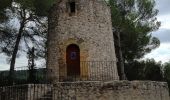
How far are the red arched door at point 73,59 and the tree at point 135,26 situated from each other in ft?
25.2

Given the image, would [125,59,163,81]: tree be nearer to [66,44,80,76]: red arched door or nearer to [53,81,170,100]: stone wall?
[66,44,80,76]: red arched door

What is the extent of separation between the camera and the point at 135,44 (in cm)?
2402

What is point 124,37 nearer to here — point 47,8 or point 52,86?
point 47,8

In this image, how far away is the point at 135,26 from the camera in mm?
23844

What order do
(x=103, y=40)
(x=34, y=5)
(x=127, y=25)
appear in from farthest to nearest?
(x=127, y=25), (x=34, y=5), (x=103, y=40)

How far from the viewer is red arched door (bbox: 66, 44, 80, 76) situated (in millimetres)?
16281

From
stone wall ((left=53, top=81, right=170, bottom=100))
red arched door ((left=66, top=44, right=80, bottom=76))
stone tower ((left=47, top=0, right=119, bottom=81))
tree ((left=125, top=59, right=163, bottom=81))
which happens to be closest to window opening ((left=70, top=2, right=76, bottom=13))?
stone tower ((left=47, top=0, right=119, bottom=81))

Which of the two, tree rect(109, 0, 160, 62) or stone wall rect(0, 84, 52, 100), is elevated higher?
tree rect(109, 0, 160, 62)

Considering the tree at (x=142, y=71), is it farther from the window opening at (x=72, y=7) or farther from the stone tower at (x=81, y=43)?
the window opening at (x=72, y=7)

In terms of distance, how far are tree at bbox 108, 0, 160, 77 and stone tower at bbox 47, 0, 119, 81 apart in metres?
6.71

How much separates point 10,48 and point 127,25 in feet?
29.6

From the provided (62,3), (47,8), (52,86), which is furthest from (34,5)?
(52,86)

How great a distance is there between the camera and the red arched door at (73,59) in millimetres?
16281

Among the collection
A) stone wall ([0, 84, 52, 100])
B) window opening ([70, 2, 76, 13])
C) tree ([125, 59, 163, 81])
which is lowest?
stone wall ([0, 84, 52, 100])
